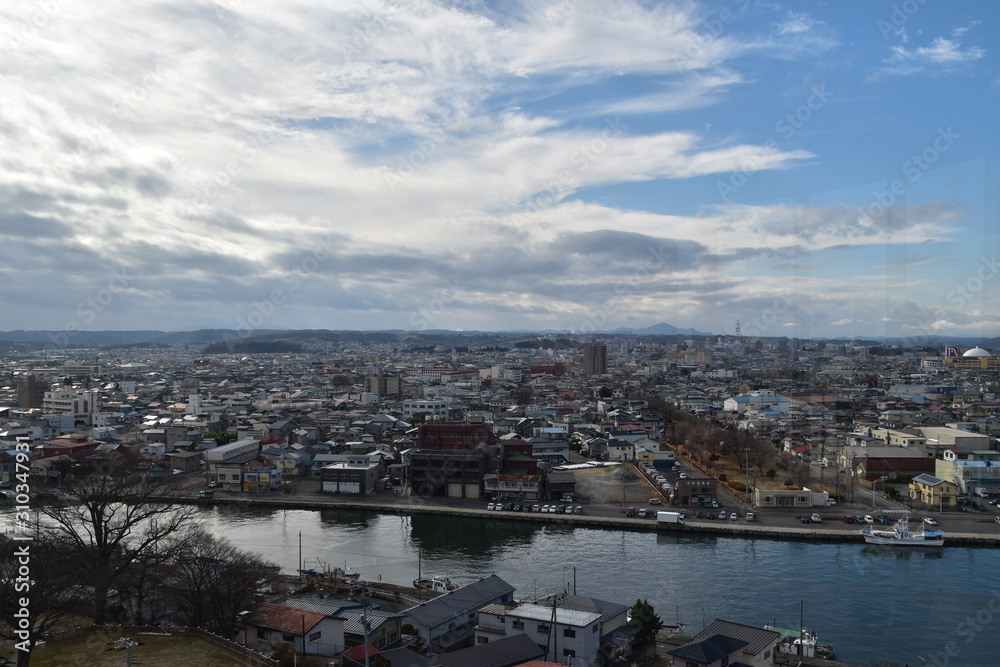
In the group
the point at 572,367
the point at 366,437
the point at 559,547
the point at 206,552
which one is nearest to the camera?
the point at 206,552

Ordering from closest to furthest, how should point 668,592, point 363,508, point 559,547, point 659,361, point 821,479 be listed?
point 668,592, point 559,547, point 363,508, point 821,479, point 659,361

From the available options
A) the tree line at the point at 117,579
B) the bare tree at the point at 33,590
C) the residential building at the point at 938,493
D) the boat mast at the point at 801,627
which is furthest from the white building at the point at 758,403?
the bare tree at the point at 33,590

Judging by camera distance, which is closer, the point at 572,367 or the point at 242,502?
the point at 242,502

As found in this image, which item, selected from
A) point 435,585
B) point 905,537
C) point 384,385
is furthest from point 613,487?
point 384,385

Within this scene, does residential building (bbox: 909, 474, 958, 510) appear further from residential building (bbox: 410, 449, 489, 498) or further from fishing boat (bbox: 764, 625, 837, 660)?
residential building (bbox: 410, 449, 489, 498)

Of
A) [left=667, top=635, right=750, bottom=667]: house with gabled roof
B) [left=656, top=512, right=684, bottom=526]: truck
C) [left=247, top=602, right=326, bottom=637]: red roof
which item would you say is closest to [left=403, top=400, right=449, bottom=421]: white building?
[left=656, top=512, right=684, bottom=526]: truck

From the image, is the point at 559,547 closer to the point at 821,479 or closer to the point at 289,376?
the point at 821,479

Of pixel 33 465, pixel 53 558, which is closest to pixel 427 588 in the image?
pixel 53 558

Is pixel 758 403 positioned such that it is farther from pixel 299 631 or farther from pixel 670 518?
pixel 299 631

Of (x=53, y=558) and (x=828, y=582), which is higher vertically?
(x=53, y=558)
